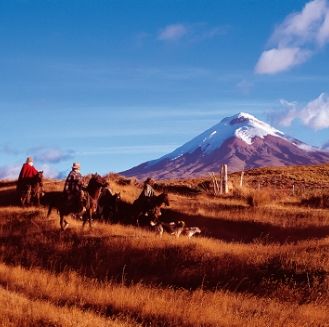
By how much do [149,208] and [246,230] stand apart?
4.28 m

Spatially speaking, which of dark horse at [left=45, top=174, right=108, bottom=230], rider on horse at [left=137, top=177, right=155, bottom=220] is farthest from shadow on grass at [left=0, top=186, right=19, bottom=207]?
dark horse at [left=45, top=174, right=108, bottom=230]

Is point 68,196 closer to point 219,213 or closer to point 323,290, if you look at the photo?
point 219,213

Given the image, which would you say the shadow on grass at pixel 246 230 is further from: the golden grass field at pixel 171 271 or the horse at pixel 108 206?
the horse at pixel 108 206

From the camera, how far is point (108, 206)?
28328mm

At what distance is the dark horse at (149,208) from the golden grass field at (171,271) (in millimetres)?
1690

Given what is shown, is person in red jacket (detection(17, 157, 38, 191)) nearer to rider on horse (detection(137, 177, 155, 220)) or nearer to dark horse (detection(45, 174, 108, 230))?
dark horse (detection(45, 174, 108, 230))

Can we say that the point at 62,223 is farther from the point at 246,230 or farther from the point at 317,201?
the point at 317,201

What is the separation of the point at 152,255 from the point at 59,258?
10.8 feet

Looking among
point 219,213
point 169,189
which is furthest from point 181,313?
point 169,189

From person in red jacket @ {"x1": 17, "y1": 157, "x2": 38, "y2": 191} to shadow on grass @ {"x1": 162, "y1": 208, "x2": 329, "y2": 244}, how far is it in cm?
664

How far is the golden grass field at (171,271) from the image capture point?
1284cm

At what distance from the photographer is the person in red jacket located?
29.0 meters

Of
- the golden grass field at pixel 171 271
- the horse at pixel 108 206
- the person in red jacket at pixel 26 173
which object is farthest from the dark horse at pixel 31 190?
the horse at pixel 108 206

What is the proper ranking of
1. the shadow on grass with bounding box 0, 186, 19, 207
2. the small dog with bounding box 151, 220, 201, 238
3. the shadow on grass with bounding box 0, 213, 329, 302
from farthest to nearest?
the shadow on grass with bounding box 0, 186, 19, 207 < the small dog with bounding box 151, 220, 201, 238 < the shadow on grass with bounding box 0, 213, 329, 302
